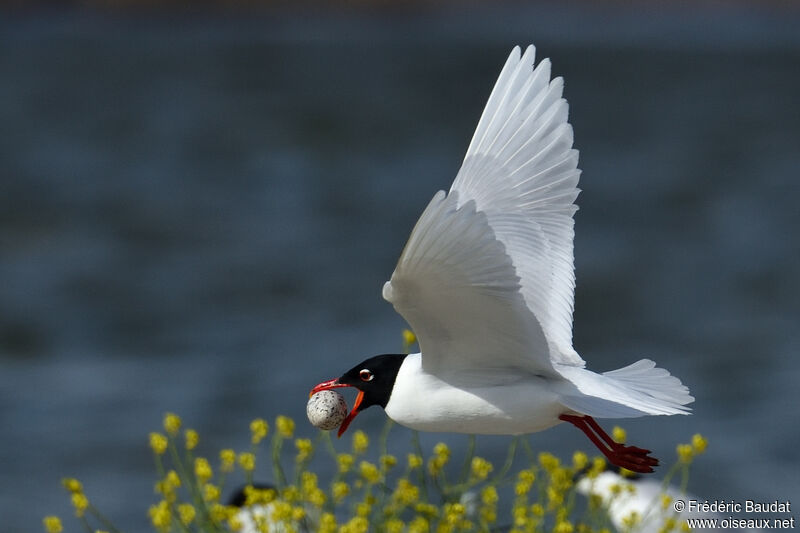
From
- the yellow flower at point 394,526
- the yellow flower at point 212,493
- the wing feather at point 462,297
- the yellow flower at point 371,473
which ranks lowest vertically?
the yellow flower at point 394,526

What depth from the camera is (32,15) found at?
685 inches

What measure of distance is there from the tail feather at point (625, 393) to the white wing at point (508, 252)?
82mm

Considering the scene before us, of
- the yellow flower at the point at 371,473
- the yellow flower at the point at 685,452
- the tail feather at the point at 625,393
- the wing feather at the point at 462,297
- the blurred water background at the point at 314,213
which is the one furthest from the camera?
the blurred water background at the point at 314,213

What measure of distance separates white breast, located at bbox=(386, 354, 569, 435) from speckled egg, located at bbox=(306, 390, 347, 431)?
0.17 m

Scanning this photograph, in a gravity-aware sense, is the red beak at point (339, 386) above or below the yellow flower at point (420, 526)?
above

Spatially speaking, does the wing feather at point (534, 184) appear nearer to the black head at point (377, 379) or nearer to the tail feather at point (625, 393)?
the tail feather at point (625, 393)

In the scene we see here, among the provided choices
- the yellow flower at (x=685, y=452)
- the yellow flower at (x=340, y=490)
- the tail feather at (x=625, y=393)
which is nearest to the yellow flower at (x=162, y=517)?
the yellow flower at (x=340, y=490)

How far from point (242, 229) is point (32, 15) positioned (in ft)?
22.7

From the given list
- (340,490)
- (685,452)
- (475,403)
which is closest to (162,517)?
(340,490)

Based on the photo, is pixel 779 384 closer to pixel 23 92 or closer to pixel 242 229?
pixel 242 229

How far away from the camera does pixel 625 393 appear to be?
2.87 m

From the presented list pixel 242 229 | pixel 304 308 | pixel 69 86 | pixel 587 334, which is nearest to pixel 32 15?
pixel 69 86

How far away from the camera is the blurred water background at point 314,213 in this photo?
8609 mm

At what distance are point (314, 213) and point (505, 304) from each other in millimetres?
9555
